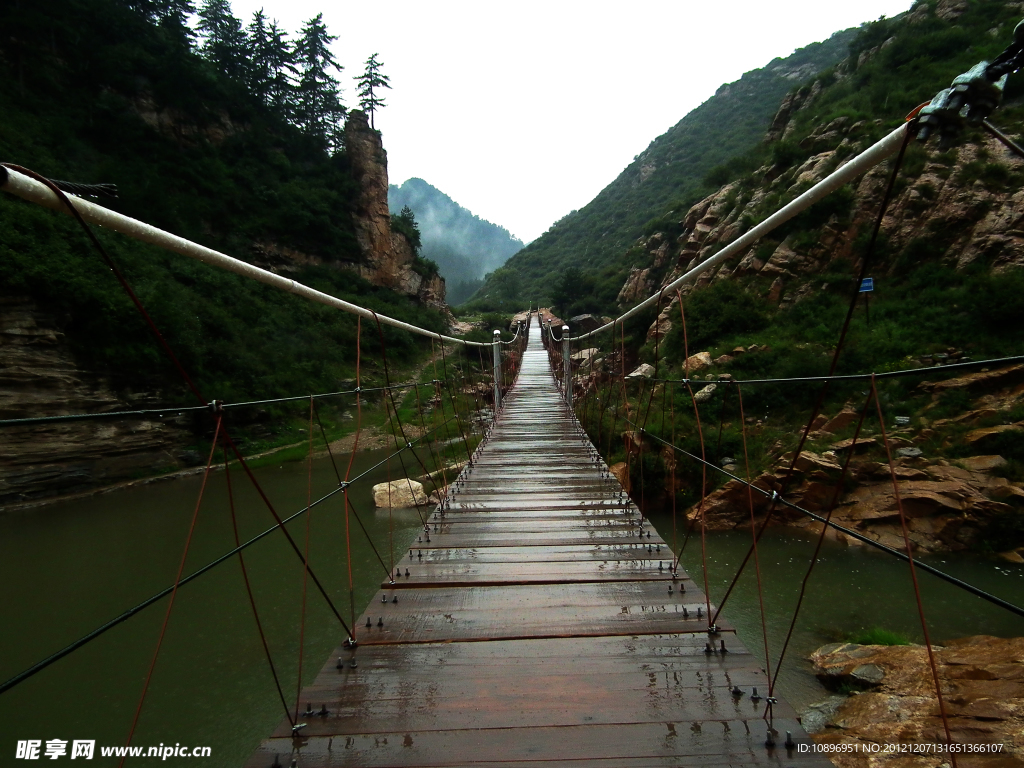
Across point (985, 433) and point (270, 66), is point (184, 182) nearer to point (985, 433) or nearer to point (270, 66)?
point (270, 66)

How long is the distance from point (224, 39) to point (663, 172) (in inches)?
1150

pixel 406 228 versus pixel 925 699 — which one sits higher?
pixel 406 228

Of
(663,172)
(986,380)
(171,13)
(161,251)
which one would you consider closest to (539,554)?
(986,380)

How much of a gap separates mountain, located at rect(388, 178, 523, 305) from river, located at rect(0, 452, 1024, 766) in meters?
77.8

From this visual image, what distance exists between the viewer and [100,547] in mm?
6164

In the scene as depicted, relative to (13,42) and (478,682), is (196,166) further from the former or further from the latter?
(478,682)

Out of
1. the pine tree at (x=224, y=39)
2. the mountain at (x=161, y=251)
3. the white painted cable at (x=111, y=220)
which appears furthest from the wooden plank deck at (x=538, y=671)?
the pine tree at (x=224, y=39)

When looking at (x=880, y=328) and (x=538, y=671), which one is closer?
(x=538, y=671)

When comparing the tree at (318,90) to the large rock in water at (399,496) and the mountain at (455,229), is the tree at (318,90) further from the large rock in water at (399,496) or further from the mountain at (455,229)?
the mountain at (455,229)

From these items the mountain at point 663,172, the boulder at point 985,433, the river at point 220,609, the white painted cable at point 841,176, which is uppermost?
the mountain at point 663,172

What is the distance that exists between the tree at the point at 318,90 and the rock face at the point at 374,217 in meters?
1.86

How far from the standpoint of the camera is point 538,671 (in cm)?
158

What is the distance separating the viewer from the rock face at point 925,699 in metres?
2.36

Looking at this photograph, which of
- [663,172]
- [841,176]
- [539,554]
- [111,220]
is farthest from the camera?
[663,172]
